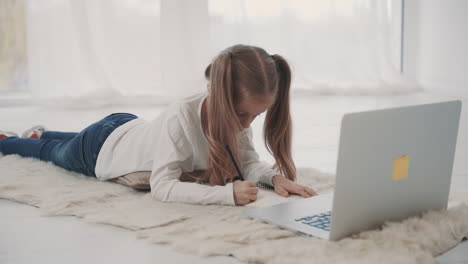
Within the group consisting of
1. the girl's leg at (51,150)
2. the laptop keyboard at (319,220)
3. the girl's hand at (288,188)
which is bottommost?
the girl's leg at (51,150)

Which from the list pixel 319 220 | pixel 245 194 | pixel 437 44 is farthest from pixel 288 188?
pixel 437 44

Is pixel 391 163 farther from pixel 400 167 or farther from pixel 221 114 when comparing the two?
pixel 221 114

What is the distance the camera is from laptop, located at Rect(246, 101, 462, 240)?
95 centimetres

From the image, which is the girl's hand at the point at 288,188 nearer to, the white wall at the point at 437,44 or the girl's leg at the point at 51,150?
the girl's leg at the point at 51,150

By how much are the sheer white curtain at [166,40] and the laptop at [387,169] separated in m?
2.42

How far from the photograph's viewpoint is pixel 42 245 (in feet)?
3.67

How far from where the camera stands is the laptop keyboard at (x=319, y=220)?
1.13 meters

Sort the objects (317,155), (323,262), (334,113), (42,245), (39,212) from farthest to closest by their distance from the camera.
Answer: (334,113) < (317,155) < (39,212) < (42,245) < (323,262)

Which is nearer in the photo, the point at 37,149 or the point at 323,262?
the point at 323,262

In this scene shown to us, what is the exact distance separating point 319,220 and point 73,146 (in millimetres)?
883

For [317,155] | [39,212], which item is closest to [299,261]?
[39,212]

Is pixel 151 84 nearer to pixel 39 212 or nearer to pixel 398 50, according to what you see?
pixel 398 50

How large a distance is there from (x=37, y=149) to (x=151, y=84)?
5.57 ft

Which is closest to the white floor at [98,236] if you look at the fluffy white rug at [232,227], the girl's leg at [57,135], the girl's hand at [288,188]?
the fluffy white rug at [232,227]
